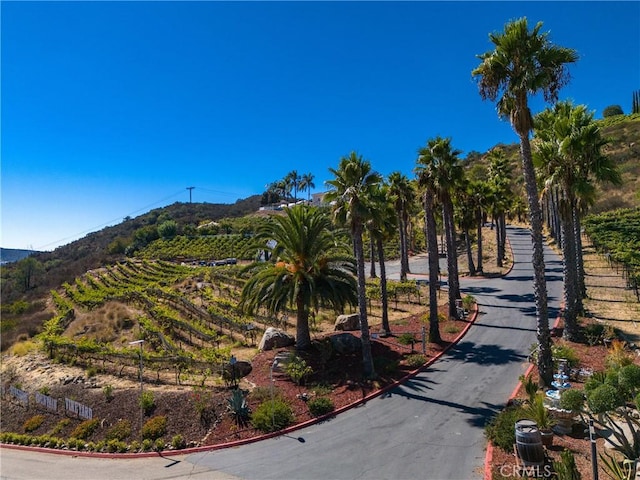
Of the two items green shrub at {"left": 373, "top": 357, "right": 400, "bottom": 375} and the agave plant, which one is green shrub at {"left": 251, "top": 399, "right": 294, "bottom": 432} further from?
green shrub at {"left": 373, "top": 357, "right": 400, "bottom": 375}

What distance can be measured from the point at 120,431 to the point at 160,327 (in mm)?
14887

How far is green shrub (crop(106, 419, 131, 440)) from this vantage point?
53.4 feet

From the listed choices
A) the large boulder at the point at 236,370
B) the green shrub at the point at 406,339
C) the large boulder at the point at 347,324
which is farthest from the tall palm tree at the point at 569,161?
the large boulder at the point at 236,370

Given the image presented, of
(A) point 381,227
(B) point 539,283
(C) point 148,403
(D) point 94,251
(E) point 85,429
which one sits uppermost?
(A) point 381,227

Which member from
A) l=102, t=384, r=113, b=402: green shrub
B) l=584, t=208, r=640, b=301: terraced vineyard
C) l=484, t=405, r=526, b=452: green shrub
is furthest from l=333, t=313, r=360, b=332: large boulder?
l=584, t=208, r=640, b=301: terraced vineyard

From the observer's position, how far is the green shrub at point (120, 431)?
16281 mm

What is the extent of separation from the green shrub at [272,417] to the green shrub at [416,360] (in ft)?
22.8

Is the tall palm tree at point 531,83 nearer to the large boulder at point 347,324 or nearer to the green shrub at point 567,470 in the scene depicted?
the green shrub at point 567,470

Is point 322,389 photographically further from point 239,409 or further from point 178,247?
point 178,247

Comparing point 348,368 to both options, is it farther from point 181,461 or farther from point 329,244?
point 181,461

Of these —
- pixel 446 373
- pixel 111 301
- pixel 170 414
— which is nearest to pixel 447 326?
pixel 446 373

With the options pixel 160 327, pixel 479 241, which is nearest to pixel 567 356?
pixel 160 327

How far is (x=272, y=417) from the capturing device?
49.9 feet

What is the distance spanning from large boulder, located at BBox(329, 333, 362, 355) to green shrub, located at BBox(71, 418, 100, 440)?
1183 cm
